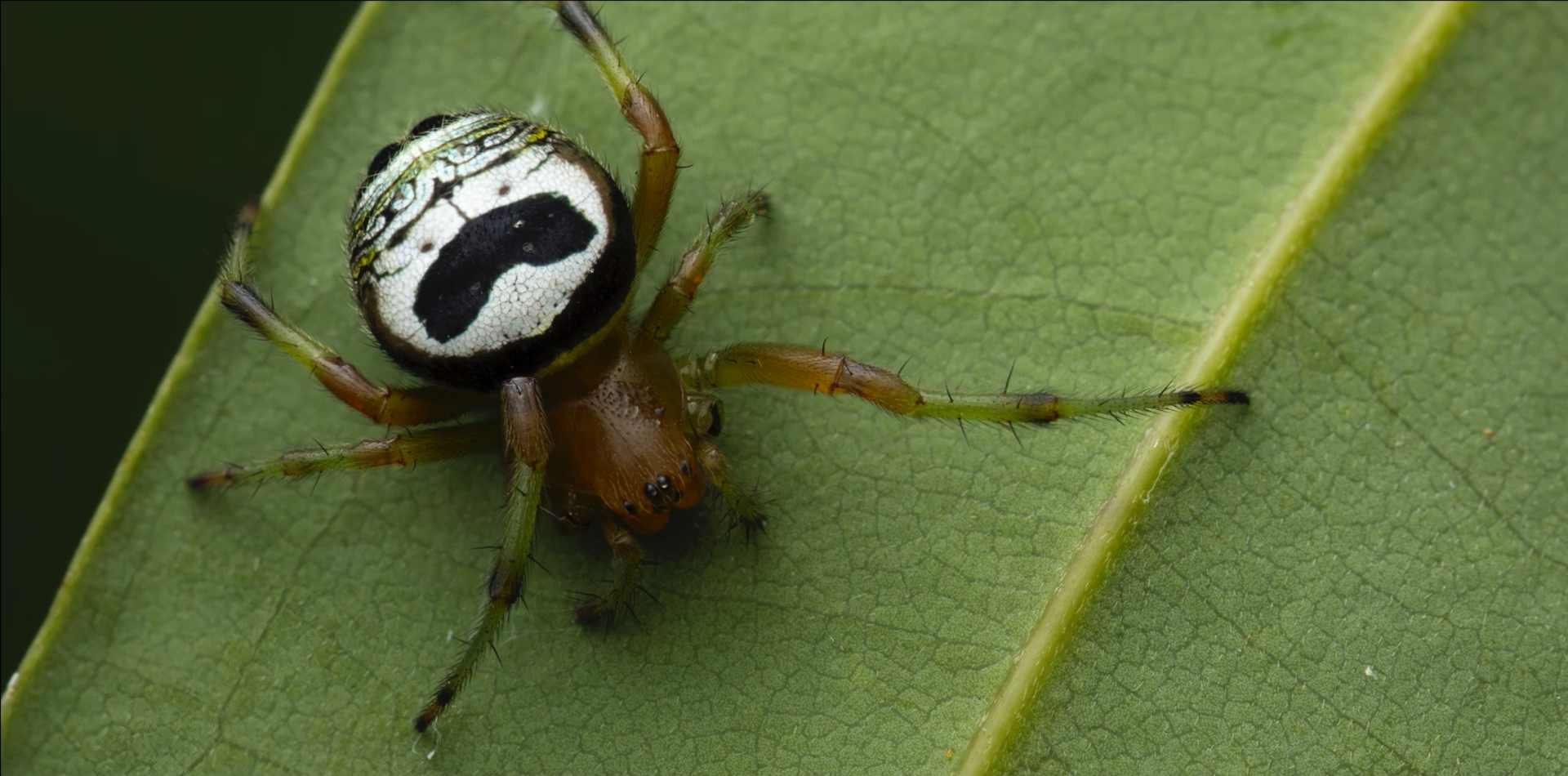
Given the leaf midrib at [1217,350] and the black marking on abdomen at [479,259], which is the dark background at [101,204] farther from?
the leaf midrib at [1217,350]

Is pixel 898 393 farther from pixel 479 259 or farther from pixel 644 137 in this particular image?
pixel 479 259

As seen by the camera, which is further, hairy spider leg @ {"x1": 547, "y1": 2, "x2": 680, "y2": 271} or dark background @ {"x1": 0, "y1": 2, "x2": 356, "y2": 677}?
dark background @ {"x1": 0, "y1": 2, "x2": 356, "y2": 677}

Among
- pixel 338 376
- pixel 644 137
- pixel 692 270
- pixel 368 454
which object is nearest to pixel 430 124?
pixel 644 137

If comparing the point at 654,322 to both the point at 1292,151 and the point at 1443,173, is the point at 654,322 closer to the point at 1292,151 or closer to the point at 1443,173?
the point at 1292,151

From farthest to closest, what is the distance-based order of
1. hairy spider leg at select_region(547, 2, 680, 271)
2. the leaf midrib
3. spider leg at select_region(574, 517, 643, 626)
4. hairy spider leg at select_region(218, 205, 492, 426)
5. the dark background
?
the dark background < hairy spider leg at select_region(547, 2, 680, 271) < hairy spider leg at select_region(218, 205, 492, 426) < spider leg at select_region(574, 517, 643, 626) < the leaf midrib

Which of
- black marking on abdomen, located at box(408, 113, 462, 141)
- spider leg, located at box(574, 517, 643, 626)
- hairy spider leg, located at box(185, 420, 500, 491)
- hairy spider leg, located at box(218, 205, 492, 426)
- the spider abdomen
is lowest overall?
spider leg, located at box(574, 517, 643, 626)

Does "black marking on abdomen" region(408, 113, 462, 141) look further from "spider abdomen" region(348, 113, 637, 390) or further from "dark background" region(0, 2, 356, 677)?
"dark background" region(0, 2, 356, 677)

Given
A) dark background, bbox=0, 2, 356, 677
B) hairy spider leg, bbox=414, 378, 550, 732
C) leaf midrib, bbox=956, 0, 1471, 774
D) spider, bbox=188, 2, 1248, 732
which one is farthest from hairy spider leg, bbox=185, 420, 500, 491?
leaf midrib, bbox=956, 0, 1471, 774
